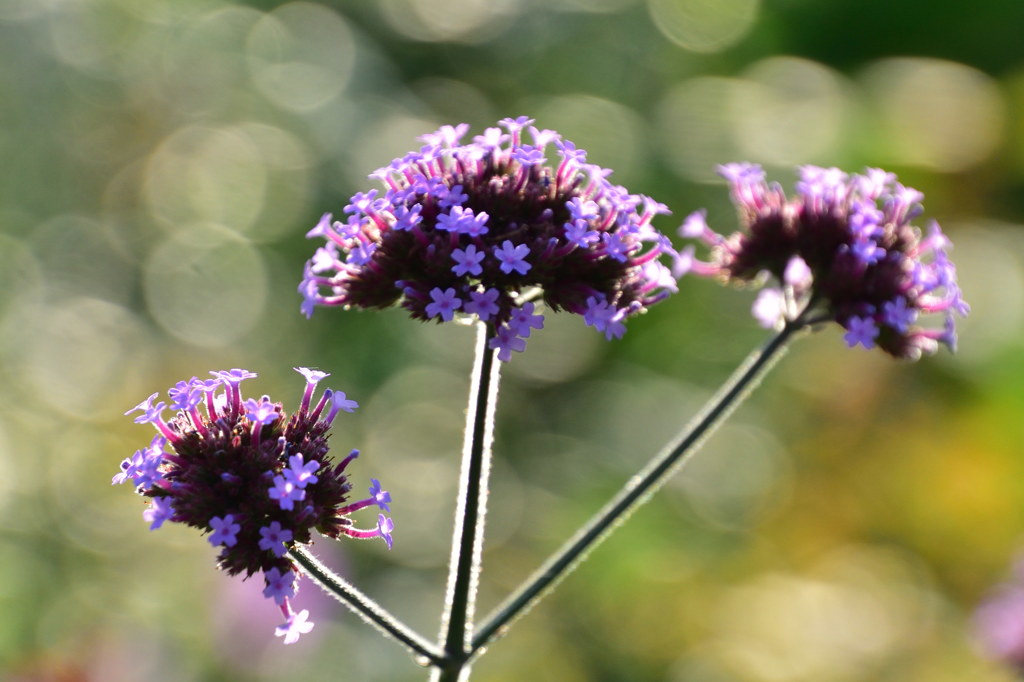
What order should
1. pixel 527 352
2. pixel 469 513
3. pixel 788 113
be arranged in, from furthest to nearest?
1. pixel 788 113
2. pixel 527 352
3. pixel 469 513

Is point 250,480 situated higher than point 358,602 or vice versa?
point 250,480

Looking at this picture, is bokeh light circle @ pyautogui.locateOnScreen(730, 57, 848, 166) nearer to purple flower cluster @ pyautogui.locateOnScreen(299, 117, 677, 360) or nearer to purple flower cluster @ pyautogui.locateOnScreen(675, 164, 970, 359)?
purple flower cluster @ pyautogui.locateOnScreen(675, 164, 970, 359)

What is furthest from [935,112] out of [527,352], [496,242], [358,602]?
[358,602]

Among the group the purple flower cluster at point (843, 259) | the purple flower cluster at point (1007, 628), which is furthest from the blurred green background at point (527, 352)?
the purple flower cluster at point (843, 259)

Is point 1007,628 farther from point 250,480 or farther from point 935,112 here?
point 935,112

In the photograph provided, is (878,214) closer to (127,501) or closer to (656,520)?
(656,520)

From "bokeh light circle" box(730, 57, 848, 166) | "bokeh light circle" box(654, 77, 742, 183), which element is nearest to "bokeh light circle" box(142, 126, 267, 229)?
"bokeh light circle" box(654, 77, 742, 183)

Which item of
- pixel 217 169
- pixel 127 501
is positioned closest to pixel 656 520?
pixel 127 501
